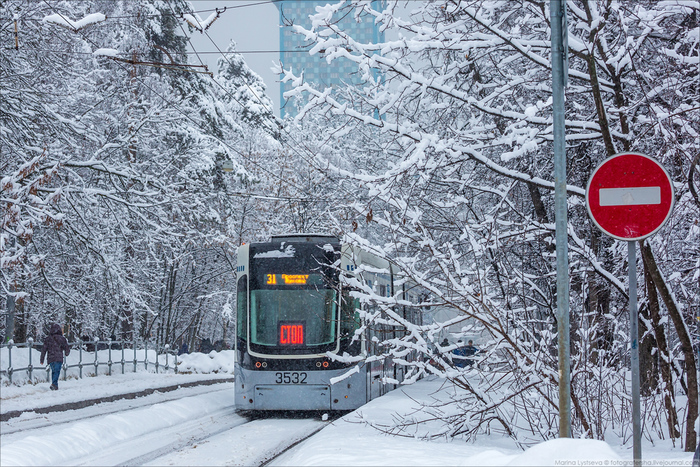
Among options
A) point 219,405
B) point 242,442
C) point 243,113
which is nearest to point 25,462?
point 242,442

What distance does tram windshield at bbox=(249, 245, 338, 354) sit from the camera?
45.7 ft

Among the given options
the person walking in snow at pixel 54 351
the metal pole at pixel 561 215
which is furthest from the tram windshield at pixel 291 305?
the person walking in snow at pixel 54 351

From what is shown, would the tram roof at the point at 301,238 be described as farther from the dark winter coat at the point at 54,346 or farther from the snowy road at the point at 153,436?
the dark winter coat at the point at 54,346

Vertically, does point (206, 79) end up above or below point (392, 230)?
above

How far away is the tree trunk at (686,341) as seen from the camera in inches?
317

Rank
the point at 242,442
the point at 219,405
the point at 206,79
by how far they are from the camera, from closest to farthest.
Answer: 1. the point at 242,442
2. the point at 219,405
3. the point at 206,79

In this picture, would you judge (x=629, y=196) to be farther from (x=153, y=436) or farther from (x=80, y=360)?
(x=80, y=360)

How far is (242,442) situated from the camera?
10719mm

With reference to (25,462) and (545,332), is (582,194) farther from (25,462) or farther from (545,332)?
(25,462)

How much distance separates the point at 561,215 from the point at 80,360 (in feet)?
64.9

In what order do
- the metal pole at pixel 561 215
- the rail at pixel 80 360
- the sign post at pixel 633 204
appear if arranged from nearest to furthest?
the sign post at pixel 633 204, the metal pole at pixel 561 215, the rail at pixel 80 360

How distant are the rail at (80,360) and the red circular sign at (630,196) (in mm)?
16400

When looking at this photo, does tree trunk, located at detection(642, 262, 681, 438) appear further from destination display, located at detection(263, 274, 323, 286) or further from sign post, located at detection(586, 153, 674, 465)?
destination display, located at detection(263, 274, 323, 286)

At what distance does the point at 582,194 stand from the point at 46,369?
1664 cm
